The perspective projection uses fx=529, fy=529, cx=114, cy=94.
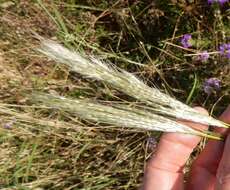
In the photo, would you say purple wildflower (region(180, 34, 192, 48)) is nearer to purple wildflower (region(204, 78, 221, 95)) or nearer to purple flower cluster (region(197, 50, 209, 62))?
purple flower cluster (region(197, 50, 209, 62))

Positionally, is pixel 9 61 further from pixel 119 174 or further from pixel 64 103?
pixel 64 103

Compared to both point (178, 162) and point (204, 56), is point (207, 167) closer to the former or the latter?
point (178, 162)

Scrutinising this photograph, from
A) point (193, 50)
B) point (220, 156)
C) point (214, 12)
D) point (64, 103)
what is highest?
point (214, 12)

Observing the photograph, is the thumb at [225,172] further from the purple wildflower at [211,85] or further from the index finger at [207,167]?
the purple wildflower at [211,85]

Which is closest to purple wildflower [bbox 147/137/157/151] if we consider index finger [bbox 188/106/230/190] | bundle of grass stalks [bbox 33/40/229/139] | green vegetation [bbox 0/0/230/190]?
green vegetation [bbox 0/0/230/190]

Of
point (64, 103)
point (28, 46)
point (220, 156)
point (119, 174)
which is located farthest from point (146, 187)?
point (28, 46)

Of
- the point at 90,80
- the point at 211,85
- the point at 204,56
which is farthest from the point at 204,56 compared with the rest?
the point at 90,80
